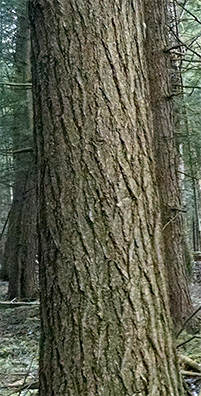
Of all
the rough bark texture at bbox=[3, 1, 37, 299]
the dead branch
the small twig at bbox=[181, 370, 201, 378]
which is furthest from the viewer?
the rough bark texture at bbox=[3, 1, 37, 299]

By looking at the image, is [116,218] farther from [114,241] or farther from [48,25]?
[48,25]

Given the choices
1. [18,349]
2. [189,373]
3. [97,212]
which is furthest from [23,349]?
[97,212]

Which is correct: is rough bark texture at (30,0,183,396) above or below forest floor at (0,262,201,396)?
above

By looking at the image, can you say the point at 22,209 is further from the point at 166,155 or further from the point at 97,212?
the point at 97,212

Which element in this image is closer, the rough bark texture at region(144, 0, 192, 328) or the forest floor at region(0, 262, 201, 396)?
the forest floor at region(0, 262, 201, 396)

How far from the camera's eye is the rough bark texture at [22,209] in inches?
309

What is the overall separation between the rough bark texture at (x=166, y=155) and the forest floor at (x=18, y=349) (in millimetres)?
1418

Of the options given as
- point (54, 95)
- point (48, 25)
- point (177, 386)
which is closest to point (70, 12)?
point (48, 25)

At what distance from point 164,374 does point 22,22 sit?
7.75 m

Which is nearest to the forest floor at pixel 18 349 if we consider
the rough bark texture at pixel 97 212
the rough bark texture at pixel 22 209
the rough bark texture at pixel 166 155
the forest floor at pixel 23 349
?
the forest floor at pixel 23 349

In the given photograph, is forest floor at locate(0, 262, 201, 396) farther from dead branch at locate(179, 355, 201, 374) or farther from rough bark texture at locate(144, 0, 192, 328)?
rough bark texture at locate(144, 0, 192, 328)

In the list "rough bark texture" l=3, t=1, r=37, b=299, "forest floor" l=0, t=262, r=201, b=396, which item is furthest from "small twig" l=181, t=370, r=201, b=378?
"rough bark texture" l=3, t=1, r=37, b=299

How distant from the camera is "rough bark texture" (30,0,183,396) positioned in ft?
6.24

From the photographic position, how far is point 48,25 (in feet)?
6.97
